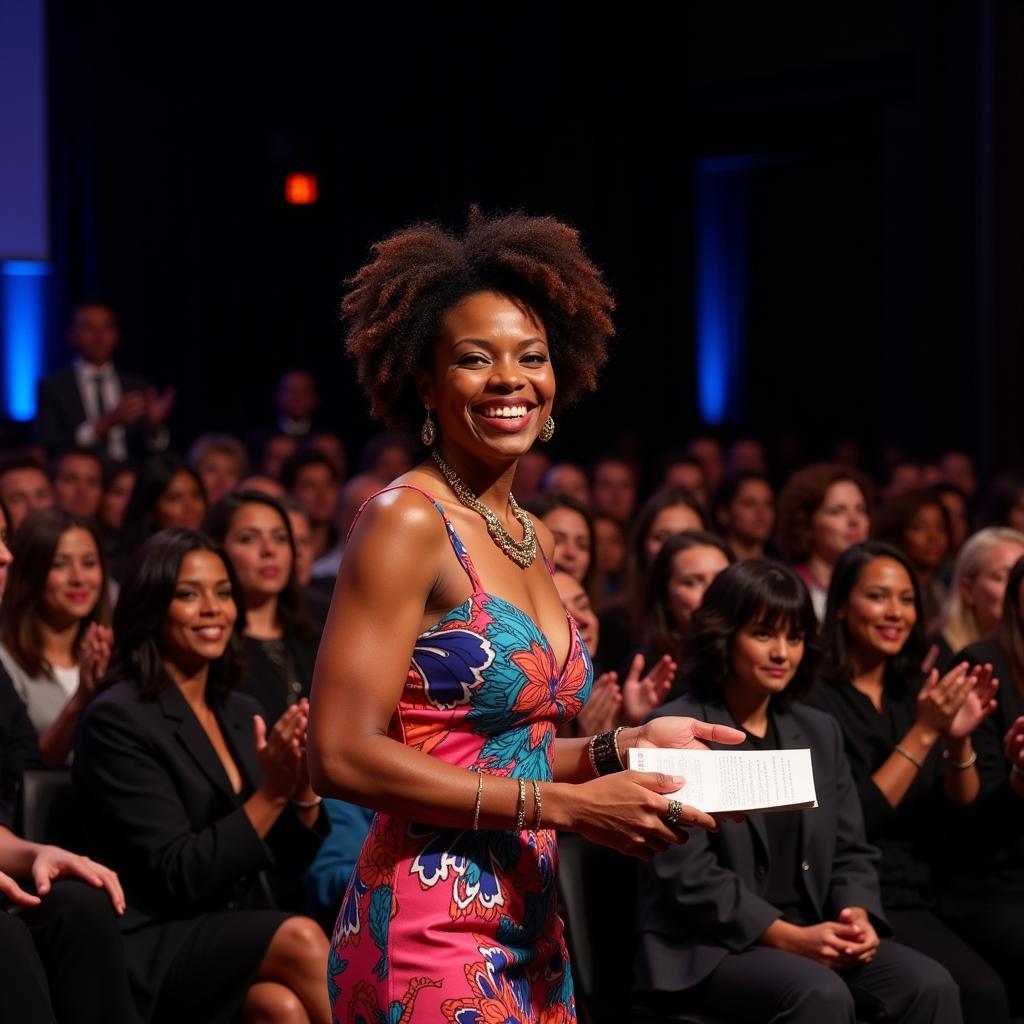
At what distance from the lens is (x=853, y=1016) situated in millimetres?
3379

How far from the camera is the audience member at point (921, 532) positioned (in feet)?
20.5

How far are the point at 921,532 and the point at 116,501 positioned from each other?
3.56 metres

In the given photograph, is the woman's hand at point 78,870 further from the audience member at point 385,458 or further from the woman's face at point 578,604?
the audience member at point 385,458

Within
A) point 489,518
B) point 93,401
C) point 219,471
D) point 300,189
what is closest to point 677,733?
point 489,518

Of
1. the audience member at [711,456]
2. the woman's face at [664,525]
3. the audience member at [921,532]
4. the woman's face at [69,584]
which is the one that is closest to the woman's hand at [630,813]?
the woman's face at [69,584]

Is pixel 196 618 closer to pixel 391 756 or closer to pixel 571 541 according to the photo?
pixel 571 541

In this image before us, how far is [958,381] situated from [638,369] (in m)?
2.64

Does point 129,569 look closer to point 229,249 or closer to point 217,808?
point 217,808

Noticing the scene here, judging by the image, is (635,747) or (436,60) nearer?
(635,747)

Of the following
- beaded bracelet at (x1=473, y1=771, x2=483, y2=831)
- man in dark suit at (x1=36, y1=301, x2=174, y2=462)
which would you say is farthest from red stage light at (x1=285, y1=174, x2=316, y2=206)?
beaded bracelet at (x1=473, y1=771, x2=483, y2=831)

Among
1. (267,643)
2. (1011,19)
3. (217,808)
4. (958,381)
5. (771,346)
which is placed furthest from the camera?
(771,346)

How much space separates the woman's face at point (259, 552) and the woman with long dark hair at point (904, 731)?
175 cm

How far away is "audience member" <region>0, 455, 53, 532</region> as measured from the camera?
6.47 meters

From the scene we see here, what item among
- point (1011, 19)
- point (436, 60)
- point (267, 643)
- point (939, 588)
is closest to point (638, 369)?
point (436, 60)
